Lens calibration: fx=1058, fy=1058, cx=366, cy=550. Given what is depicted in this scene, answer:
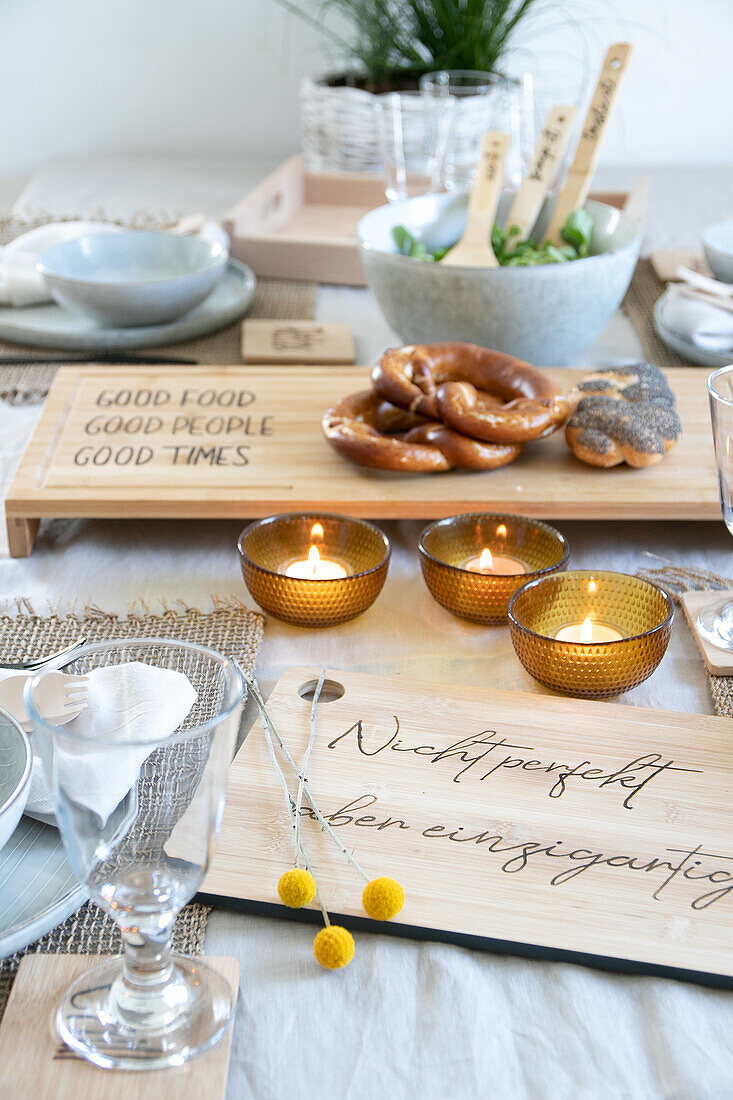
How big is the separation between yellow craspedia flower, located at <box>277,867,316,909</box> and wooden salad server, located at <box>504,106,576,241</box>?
2.50 feet

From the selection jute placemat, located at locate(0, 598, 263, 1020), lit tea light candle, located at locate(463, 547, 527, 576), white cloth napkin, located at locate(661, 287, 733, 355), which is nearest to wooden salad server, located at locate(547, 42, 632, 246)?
white cloth napkin, located at locate(661, 287, 733, 355)

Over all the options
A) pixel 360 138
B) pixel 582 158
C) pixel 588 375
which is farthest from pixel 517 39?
pixel 588 375

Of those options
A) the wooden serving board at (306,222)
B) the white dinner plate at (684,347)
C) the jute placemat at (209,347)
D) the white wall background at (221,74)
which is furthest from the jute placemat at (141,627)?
the white wall background at (221,74)

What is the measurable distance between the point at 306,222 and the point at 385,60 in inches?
14.1

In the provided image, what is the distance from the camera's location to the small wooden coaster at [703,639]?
647mm

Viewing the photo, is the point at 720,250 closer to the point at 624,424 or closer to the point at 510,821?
the point at 624,424

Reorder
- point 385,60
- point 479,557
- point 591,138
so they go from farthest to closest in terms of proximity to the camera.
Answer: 1. point 385,60
2. point 591,138
3. point 479,557

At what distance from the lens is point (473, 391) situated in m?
0.81

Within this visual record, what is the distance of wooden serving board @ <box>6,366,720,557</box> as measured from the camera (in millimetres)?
770

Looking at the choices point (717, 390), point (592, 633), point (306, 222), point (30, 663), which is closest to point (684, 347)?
point (717, 390)

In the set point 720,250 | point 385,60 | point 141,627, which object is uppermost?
point 385,60

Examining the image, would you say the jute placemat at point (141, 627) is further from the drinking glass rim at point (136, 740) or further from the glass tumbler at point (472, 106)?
the glass tumbler at point (472, 106)

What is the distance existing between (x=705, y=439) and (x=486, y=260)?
0.96ft

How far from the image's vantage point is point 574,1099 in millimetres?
400
